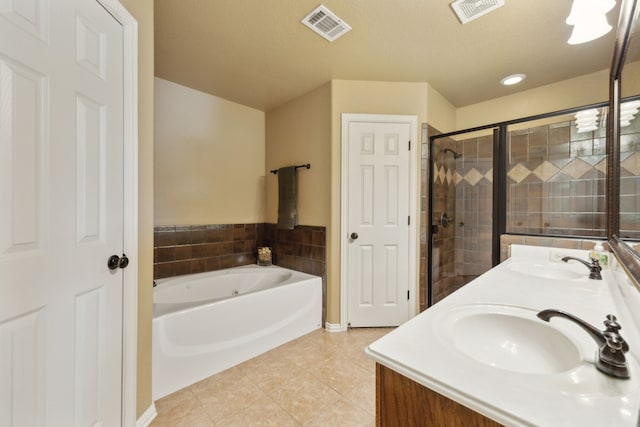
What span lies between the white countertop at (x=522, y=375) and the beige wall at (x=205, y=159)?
2598mm

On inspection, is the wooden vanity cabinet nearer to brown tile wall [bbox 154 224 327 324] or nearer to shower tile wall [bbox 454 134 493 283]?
brown tile wall [bbox 154 224 327 324]

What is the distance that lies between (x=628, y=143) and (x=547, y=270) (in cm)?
76

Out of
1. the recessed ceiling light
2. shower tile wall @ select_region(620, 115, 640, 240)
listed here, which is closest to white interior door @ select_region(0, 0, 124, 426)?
shower tile wall @ select_region(620, 115, 640, 240)

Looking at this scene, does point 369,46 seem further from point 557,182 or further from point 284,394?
point 284,394

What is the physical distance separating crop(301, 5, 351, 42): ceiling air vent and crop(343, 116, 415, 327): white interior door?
800 mm

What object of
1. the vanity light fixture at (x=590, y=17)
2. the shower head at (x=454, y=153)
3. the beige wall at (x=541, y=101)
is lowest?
the shower head at (x=454, y=153)

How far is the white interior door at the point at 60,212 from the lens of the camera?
79cm

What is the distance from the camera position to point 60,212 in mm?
932

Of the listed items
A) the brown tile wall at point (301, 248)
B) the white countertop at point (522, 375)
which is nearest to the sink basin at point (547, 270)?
the white countertop at point (522, 375)

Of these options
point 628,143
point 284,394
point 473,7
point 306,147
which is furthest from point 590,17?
point 284,394

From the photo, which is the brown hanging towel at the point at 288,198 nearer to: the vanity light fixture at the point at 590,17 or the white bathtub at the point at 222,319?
the white bathtub at the point at 222,319

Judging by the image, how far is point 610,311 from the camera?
85 cm

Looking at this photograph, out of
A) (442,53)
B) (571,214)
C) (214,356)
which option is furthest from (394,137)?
(214,356)

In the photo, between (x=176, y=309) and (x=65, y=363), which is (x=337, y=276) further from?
(x=65, y=363)
